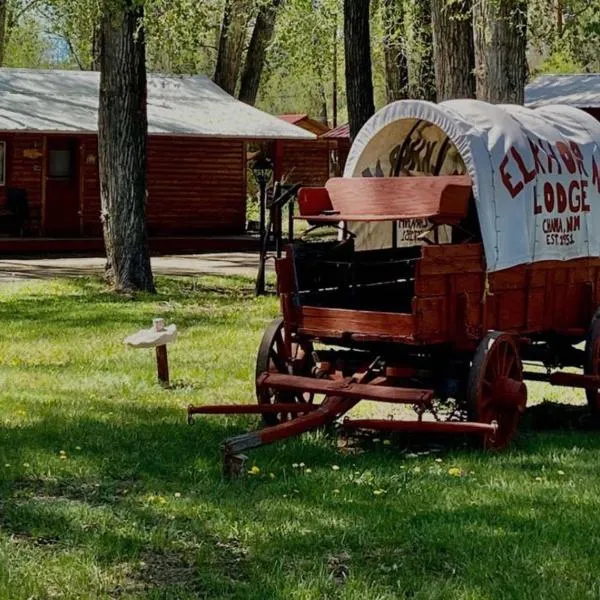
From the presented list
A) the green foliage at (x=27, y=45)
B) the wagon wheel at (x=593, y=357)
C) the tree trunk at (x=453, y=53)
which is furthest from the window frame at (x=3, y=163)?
the green foliage at (x=27, y=45)

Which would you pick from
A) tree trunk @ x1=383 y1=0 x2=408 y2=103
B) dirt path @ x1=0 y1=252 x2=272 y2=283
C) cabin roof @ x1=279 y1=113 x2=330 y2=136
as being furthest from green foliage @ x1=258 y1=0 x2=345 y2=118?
dirt path @ x1=0 y1=252 x2=272 y2=283

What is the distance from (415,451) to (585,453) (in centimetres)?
110

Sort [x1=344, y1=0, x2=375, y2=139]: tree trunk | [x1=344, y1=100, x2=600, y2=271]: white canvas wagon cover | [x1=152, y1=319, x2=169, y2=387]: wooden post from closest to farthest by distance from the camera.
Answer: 1. [x1=344, y1=100, x2=600, y2=271]: white canvas wagon cover
2. [x1=152, y1=319, x2=169, y2=387]: wooden post
3. [x1=344, y1=0, x2=375, y2=139]: tree trunk

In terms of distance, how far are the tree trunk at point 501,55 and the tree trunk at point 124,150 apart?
196 inches

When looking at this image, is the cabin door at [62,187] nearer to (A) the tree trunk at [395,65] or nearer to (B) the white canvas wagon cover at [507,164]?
(A) the tree trunk at [395,65]

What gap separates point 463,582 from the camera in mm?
5504

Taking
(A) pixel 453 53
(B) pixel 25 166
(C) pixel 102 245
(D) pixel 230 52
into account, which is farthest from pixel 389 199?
(D) pixel 230 52

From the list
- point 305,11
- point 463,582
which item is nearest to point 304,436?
point 463,582

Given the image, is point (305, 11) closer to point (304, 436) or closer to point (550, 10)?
point (550, 10)

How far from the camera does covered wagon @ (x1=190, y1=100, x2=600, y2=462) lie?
852 cm

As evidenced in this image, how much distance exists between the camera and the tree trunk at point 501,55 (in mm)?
16391

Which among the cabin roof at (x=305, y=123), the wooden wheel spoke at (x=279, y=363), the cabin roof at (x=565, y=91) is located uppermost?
the cabin roof at (x=305, y=123)

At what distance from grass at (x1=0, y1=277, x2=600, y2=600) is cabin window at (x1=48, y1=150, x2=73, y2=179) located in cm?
1933

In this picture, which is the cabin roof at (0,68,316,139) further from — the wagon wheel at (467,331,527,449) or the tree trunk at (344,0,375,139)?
the wagon wheel at (467,331,527,449)
